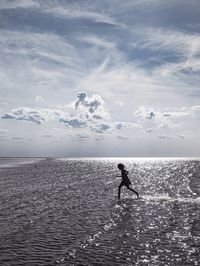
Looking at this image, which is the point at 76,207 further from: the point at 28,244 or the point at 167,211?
the point at 28,244

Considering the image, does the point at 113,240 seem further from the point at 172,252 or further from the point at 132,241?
the point at 172,252

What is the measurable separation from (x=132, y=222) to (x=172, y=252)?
718 cm

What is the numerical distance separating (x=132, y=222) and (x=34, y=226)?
20.6 feet

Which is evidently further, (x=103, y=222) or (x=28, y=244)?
(x=103, y=222)

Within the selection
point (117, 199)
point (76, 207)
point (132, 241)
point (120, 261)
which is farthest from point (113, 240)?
point (117, 199)

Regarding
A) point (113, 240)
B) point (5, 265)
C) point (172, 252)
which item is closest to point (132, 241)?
point (113, 240)

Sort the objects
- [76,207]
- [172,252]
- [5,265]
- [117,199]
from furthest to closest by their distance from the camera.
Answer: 1. [117,199]
2. [76,207]
3. [172,252]
4. [5,265]

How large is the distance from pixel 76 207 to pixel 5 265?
50.4 ft

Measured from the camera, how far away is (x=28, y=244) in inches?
703

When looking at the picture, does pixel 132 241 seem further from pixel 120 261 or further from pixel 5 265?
pixel 5 265

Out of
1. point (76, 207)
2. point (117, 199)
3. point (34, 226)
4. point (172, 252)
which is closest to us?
point (172, 252)

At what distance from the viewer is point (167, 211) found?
2650cm

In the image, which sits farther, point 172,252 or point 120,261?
point 172,252

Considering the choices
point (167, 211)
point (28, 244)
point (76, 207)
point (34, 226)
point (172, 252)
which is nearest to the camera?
point (172, 252)
